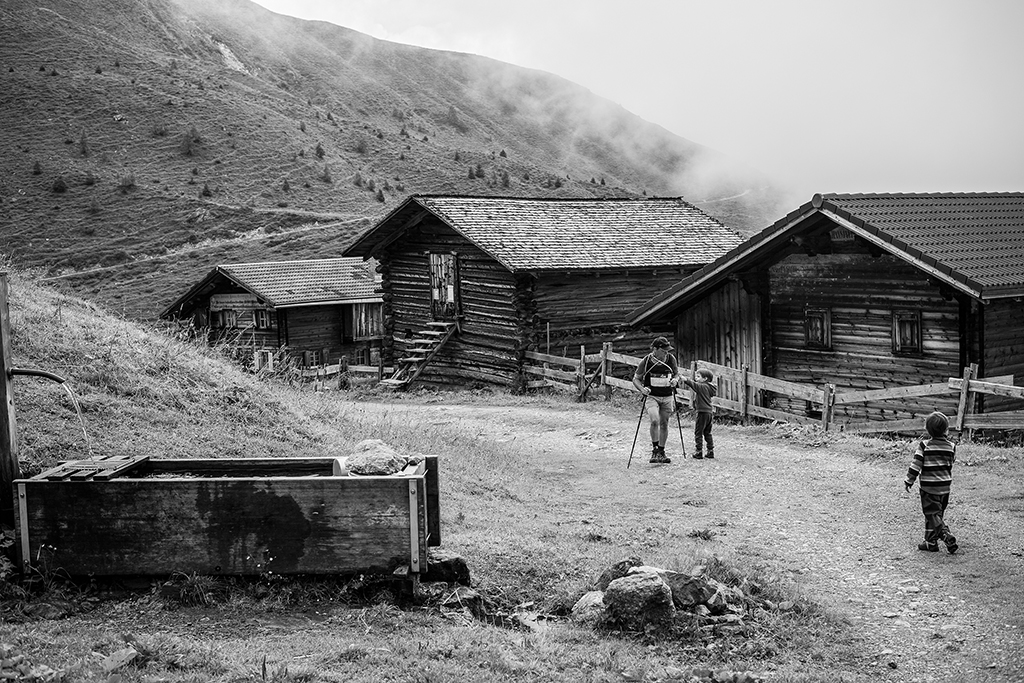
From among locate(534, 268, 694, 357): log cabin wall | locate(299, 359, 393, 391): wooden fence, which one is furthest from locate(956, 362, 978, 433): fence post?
locate(299, 359, 393, 391): wooden fence

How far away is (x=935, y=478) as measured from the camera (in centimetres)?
927

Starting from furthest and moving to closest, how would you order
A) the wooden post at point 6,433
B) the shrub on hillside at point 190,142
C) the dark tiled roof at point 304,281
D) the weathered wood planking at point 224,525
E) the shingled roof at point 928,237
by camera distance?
1. the shrub on hillside at point 190,142
2. the dark tiled roof at point 304,281
3. the shingled roof at point 928,237
4. the wooden post at point 6,433
5. the weathered wood planking at point 224,525

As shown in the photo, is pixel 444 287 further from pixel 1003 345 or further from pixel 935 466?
pixel 935 466

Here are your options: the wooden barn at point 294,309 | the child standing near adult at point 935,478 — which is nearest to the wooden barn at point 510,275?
the wooden barn at point 294,309

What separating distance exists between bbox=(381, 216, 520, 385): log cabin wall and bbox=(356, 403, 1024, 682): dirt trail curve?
9.61 meters

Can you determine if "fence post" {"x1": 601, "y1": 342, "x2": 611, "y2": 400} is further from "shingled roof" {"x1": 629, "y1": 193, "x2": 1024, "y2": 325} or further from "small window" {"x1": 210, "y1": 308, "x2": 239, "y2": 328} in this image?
"small window" {"x1": 210, "y1": 308, "x2": 239, "y2": 328}

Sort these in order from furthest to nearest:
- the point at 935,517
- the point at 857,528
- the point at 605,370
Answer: the point at 605,370 → the point at 857,528 → the point at 935,517

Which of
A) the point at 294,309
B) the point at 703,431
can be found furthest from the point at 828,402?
the point at 294,309

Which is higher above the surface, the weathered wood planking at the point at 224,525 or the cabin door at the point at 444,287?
the cabin door at the point at 444,287

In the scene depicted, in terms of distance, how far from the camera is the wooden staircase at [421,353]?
95.1 ft

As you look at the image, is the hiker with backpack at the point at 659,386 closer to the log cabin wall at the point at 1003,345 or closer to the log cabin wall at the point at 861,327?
the log cabin wall at the point at 861,327

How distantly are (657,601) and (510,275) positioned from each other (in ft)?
65.8

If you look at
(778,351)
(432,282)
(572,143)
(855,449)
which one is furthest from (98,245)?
(572,143)

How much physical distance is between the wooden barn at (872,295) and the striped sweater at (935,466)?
7220mm
